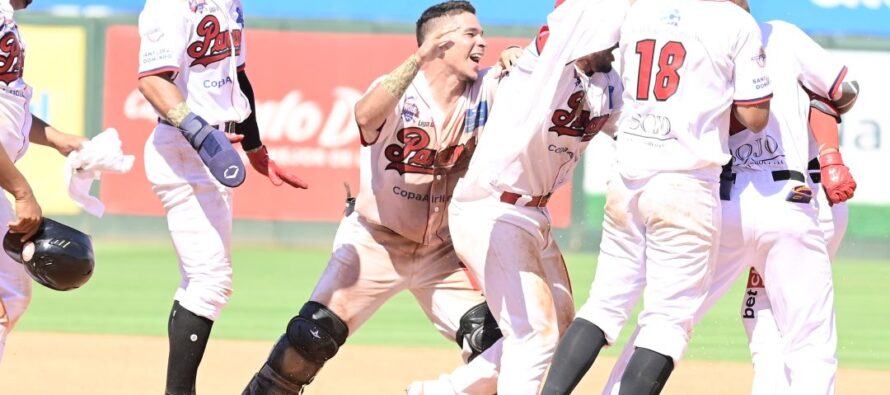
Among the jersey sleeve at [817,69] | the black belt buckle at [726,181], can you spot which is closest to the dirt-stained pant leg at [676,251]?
the black belt buckle at [726,181]

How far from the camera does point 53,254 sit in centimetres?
521

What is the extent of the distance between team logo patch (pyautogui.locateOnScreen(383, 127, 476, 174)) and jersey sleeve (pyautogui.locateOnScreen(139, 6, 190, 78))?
101 centimetres

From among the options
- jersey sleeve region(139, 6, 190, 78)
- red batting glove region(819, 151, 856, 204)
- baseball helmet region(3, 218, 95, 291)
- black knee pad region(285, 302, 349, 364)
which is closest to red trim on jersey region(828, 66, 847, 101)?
red batting glove region(819, 151, 856, 204)

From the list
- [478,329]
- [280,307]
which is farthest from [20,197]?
[280,307]

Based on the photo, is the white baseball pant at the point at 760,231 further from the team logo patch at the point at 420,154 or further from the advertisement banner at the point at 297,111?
the advertisement banner at the point at 297,111

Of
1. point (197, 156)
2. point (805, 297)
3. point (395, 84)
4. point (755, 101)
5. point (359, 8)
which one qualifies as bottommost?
point (359, 8)

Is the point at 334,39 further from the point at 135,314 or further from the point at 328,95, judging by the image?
the point at 135,314

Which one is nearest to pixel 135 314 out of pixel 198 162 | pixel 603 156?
pixel 198 162

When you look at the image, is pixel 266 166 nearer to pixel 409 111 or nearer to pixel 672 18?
pixel 409 111

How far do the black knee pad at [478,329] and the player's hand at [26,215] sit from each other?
6.19 feet

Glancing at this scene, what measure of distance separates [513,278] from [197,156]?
165 cm

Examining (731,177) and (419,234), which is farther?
(419,234)

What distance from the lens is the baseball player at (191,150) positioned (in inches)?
227

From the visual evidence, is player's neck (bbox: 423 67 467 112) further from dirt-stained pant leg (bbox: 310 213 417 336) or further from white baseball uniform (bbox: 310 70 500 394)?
dirt-stained pant leg (bbox: 310 213 417 336)
